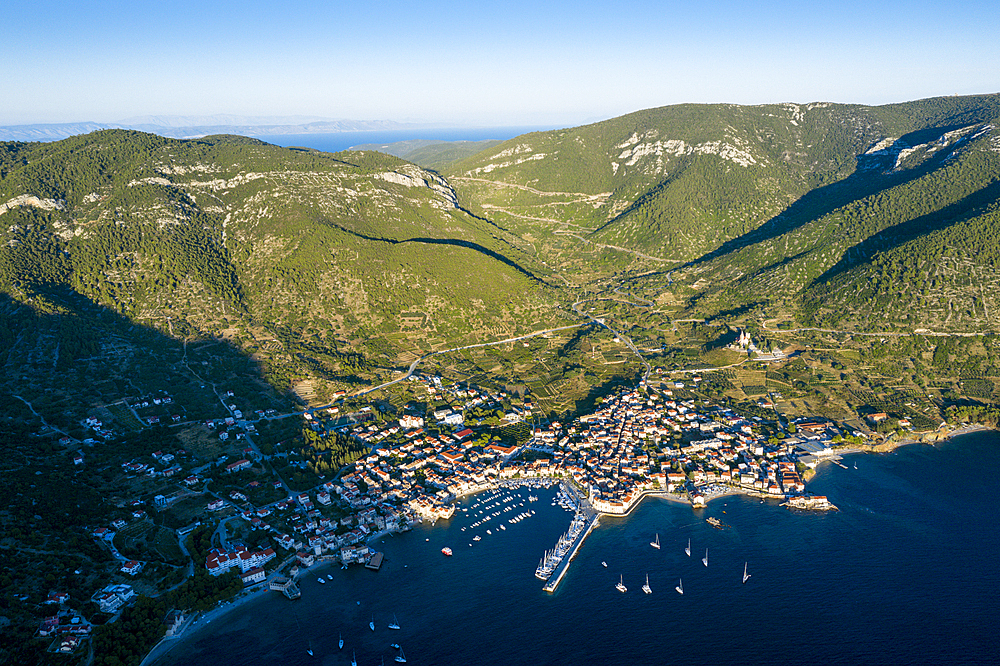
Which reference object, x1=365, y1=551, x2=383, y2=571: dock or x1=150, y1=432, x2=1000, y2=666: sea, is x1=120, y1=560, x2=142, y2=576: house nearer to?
x1=150, y1=432, x2=1000, y2=666: sea

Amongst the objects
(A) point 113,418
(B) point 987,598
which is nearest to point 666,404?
(B) point 987,598

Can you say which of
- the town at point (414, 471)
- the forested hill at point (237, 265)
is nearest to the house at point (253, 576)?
the town at point (414, 471)

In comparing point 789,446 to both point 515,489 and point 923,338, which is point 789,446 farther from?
point 923,338

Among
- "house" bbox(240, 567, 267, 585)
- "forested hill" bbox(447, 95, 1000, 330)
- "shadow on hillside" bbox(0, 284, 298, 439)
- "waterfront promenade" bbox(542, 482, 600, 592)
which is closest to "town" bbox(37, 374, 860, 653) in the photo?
"house" bbox(240, 567, 267, 585)

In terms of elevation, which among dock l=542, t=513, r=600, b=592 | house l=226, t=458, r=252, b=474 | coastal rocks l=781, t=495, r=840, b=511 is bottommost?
dock l=542, t=513, r=600, b=592

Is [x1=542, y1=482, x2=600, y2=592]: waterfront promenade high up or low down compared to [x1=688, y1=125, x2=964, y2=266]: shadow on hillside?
down

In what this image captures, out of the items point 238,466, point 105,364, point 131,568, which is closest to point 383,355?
point 238,466
